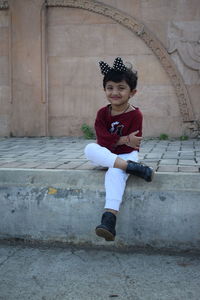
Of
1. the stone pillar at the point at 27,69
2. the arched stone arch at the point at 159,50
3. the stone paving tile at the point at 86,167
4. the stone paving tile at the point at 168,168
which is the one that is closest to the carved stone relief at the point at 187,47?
the arched stone arch at the point at 159,50

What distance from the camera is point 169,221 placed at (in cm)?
260

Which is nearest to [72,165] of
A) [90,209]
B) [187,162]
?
[90,209]

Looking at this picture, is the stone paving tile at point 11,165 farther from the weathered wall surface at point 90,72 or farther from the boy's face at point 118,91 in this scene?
the weathered wall surface at point 90,72

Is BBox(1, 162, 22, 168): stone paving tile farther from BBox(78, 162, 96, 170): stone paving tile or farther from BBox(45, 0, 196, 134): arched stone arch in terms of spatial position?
BBox(45, 0, 196, 134): arched stone arch

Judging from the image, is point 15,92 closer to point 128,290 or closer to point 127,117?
point 127,117

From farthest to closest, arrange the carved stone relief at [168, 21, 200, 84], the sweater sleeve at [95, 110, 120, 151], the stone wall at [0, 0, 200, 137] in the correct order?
the stone wall at [0, 0, 200, 137], the carved stone relief at [168, 21, 200, 84], the sweater sleeve at [95, 110, 120, 151]

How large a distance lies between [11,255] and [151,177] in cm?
119

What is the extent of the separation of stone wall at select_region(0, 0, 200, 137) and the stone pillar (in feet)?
0.06

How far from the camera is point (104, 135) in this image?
2719 mm

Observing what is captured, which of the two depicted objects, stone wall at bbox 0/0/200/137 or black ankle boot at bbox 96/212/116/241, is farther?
stone wall at bbox 0/0/200/137

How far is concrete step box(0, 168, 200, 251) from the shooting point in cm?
258

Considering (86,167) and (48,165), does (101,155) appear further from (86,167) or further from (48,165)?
(48,165)

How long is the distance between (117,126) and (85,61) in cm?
450

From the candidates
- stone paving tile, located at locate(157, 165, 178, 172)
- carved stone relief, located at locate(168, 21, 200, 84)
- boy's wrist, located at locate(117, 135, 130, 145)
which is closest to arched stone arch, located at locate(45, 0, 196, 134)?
carved stone relief, located at locate(168, 21, 200, 84)
